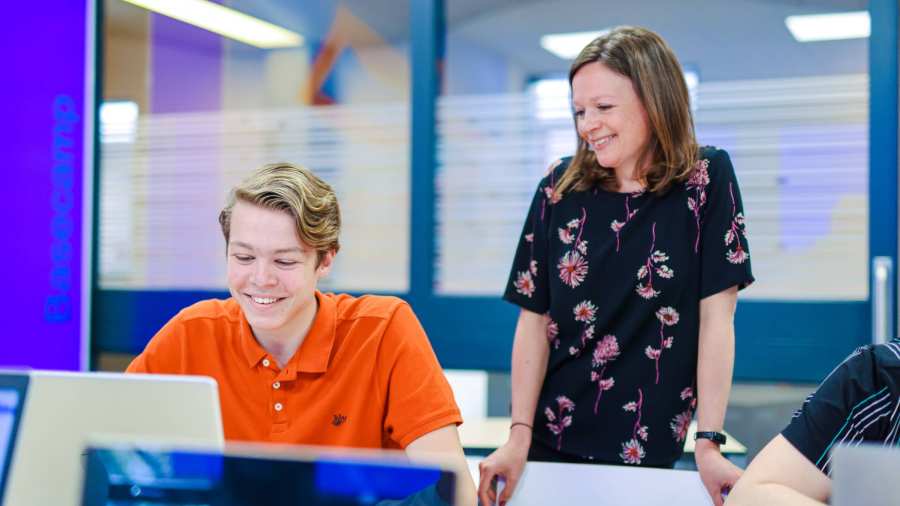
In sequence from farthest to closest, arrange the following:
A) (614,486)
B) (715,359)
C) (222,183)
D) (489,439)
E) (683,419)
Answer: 1. (222,183)
2. (489,439)
3. (683,419)
4. (715,359)
5. (614,486)

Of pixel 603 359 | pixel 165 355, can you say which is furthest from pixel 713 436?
pixel 165 355

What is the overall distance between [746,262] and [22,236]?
8.95ft

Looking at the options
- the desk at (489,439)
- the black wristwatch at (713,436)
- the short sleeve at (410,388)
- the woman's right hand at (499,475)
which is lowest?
the desk at (489,439)

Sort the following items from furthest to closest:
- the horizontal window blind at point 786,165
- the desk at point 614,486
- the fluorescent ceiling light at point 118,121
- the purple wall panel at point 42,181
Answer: the fluorescent ceiling light at point 118,121 → the purple wall panel at point 42,181 → the horizontal window blind at point 786,165 → the desk at point 614,486

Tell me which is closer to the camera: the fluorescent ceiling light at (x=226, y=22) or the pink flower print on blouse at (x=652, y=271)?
the pink flower print on blouse at (x=652, y=271)

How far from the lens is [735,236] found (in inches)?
70.3

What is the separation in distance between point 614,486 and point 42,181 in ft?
9.48

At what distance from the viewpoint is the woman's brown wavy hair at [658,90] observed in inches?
70.5

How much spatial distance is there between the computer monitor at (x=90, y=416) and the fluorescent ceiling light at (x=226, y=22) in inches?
116

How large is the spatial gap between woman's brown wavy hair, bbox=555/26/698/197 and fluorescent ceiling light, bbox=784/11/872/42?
61.5 inches

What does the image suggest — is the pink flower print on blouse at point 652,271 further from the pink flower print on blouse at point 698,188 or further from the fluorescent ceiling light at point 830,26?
the fluorescent ceiling light at point 830,26

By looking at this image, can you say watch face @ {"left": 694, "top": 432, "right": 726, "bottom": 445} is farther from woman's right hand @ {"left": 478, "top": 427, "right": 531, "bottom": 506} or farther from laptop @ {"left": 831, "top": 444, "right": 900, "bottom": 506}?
laptop @ {"left": 831, "top": 444, "right": 900, "bottom": 506}

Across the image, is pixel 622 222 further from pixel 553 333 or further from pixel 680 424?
pixel 680 424

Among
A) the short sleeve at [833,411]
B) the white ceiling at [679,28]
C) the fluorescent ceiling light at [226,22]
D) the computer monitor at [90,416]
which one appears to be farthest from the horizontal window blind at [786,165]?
the computer monitor at [90,416]
